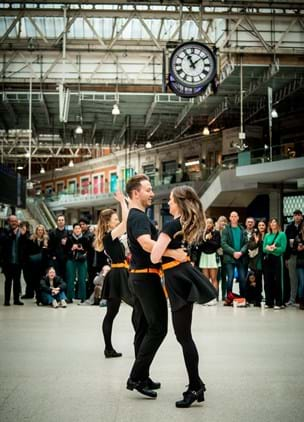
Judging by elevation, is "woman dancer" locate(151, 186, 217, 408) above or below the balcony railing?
below

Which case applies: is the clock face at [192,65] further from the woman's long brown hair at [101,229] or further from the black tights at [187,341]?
the black tights at [187,341]

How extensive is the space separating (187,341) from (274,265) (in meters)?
7.86

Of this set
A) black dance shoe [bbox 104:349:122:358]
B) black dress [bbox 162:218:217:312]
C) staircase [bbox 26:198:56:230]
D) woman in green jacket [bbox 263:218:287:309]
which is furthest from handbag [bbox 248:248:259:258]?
staircase [bbox 26:198:56:230]

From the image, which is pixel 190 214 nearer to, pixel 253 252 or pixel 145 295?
pixel 145 295

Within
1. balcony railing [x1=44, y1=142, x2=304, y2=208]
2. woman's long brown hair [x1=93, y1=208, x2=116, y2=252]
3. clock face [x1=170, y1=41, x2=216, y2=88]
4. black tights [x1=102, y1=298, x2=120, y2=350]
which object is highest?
clock face [x1=170, y1=41, x2=216, y2=88]

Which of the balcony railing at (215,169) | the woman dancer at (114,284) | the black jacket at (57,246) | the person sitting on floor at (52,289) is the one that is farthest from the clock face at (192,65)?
the woman dancer at (114,284)

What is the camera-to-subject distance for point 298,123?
31.9 meters

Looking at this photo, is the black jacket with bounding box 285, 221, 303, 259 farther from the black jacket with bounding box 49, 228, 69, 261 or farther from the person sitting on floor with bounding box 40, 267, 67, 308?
the black jacket with bounding box 49, 228, 69, 261

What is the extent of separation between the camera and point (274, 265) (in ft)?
40.2

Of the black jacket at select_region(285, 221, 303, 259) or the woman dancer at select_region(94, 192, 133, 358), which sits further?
→ the black jacket at select_region(285, 221, 303, 259)

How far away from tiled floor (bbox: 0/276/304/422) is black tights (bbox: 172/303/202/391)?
0.24 metres

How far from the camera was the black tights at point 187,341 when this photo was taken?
15.5 feet

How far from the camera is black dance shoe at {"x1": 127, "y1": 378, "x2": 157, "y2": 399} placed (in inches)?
197

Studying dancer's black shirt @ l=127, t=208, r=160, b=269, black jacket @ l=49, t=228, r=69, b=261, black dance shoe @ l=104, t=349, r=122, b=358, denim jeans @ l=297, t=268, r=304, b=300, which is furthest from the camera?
black jacket @ l=49, t=228, r=69, b=261
